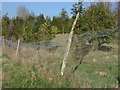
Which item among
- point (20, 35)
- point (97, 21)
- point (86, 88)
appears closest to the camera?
point (86, 88)

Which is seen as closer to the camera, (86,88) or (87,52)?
(86,88)

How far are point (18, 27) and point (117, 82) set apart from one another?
1364cm

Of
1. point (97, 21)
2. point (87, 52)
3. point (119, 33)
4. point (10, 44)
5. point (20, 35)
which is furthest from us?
point (20, 35)

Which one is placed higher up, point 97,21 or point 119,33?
point 97,21

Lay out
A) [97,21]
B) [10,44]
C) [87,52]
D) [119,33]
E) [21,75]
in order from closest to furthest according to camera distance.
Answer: [21,75]
[87,52]
[119,33]
[10,44]
[97,21]

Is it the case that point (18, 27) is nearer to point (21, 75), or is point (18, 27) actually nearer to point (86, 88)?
point (21, 75)

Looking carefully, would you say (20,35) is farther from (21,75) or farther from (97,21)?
(21,75)

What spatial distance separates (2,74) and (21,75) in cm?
65

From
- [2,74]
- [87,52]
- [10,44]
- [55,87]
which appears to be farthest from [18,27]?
[55,87]

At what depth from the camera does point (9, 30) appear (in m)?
16.4

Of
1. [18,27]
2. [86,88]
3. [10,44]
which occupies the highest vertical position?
[18,27]

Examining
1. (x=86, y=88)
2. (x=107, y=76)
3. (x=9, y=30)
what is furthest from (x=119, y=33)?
(x=9, y=30)

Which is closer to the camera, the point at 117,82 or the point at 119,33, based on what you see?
the point at 117,82

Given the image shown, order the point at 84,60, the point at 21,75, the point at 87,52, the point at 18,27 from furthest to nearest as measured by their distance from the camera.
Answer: the point at 18,27, the point at 87,52, the point at 84,60, the point at 21,75
